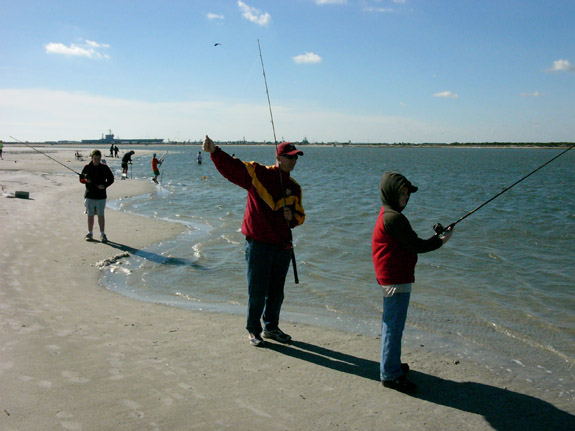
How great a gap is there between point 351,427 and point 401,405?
1.95ft

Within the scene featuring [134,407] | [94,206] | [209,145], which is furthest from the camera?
[94,206]

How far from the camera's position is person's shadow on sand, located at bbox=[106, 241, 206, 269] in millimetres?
8812

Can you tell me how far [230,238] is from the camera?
11570 mm

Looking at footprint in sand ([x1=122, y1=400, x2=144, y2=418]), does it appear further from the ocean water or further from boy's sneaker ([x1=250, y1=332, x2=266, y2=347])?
the ocean water

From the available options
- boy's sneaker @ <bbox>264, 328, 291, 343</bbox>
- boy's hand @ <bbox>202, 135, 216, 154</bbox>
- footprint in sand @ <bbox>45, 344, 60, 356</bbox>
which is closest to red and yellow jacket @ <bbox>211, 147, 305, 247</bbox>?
boy's hand @ <bbox>202, 135, 216, 154</bbox>

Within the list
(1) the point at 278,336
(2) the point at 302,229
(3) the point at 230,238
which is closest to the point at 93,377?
(1) the point at 278,336

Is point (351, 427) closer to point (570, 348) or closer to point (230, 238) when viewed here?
point (570, 348)

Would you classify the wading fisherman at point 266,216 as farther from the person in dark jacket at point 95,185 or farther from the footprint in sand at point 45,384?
the person in dark jacket at point 95,185

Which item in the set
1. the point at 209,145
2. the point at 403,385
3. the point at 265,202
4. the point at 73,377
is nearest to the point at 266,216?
the point at 265,202

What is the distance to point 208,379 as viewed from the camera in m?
3.96

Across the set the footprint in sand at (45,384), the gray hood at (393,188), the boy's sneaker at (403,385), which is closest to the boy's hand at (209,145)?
the gray hood at (393,188)

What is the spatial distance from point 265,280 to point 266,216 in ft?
2.26

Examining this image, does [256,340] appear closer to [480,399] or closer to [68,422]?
[68,422]

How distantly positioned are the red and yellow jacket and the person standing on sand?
107cm
